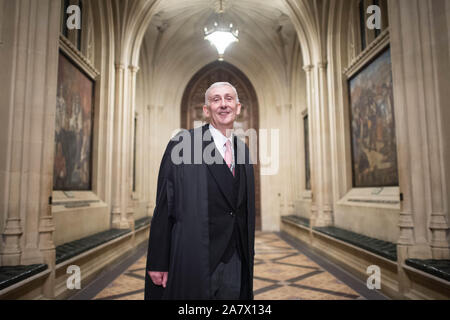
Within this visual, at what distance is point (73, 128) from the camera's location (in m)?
6.41

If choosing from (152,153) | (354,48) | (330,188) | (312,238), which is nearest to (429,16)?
(354,48)

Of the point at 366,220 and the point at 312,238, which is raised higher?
the point at 366,220

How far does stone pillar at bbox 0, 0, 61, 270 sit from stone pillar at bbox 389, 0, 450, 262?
4275mm

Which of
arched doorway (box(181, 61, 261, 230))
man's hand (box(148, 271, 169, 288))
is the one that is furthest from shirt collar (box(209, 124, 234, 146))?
arched doorway (box(181, 61, 261, 230))

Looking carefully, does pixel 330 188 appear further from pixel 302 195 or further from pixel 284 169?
pixel 284 169

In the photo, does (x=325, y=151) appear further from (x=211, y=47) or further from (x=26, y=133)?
(x=211, y=47)

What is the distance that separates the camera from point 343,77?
7875 mm

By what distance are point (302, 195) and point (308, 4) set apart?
5833 mm

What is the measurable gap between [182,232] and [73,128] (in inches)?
210

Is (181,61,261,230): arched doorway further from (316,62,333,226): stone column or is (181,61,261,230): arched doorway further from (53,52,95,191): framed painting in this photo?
(53,52,95,191): framed painting

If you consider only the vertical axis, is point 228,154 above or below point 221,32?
below

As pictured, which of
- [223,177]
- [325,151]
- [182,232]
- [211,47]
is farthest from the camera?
[211,47]

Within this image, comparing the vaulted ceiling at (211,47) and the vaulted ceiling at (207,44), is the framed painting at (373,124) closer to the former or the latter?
the vaulted ceiling at (207,44)

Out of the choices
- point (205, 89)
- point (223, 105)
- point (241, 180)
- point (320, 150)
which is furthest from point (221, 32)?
point (241, 180)
